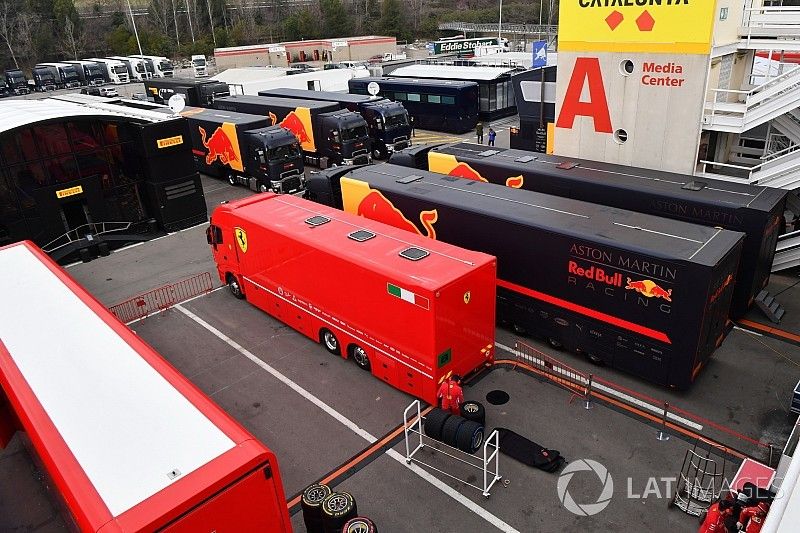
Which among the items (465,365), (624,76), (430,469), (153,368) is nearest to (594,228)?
(465,365)

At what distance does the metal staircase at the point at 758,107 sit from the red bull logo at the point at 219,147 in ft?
72.6

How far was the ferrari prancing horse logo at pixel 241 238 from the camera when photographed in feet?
53.7

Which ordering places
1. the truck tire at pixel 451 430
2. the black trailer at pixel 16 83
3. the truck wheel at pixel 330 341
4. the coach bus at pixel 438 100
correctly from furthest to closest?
1. the black trailer at pixel 16 83
2. the coach bus at pixel 438 100
3. the truck wheel at pixel 330 341
4. the truck tire at pixel 451 430

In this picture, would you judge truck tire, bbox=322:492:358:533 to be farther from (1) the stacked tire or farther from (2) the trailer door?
(1) the stacked tire

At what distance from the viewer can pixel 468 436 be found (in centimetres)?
1049

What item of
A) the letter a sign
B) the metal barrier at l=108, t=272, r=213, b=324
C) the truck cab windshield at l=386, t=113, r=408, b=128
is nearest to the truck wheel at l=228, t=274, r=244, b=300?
the metal barrier at l=108, t=272, r=213, b=324

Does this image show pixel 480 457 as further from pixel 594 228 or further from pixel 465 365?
pixel 594 228

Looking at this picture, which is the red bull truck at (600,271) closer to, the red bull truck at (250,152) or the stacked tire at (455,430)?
the stacked tire at (455,430)

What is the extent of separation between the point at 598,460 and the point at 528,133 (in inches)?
900

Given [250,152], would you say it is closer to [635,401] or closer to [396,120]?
[396,120]

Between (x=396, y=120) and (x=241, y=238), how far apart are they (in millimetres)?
19074

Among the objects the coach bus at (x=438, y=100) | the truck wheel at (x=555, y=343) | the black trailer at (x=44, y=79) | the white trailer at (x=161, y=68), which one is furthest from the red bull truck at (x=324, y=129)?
the black trailer at (x=44, y=79)

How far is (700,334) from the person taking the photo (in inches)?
463

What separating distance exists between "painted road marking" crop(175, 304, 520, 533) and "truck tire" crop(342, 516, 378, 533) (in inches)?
93.4
